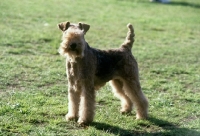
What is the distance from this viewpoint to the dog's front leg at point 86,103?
5.83 metres

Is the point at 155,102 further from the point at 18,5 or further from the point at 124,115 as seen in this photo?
the point at 18,5

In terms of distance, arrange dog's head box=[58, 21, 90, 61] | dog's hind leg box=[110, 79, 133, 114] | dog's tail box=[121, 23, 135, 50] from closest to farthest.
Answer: dog's head box=[58, 21, 90, 61] < dog's tail box=[121, 23, 135, 50] < dog's hind leg box=[110, 79, 133, 114]

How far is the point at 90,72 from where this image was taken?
587 cm

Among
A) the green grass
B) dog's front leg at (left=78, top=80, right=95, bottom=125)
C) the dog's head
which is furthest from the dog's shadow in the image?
the dog's head

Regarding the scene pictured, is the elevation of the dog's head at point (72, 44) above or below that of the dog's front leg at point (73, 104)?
above

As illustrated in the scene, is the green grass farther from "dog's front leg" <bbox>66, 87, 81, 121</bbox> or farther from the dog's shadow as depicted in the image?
"dog's front leg" <bbox>66, 87, 81, 121</bbox>

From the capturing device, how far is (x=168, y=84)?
8.66m

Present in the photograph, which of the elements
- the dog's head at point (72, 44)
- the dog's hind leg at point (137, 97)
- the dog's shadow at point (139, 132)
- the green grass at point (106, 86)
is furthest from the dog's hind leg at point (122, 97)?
the dog's head at point (72, 44)

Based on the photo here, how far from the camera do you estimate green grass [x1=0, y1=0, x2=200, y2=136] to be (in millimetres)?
6117

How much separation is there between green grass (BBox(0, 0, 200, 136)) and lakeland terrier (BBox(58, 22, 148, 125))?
0.88 feet

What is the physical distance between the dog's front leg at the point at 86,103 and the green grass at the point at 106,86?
16cm

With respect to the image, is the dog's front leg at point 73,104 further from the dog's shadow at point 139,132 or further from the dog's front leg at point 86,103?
the dog's shadow at point 139,132

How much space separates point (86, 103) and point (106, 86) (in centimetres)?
245

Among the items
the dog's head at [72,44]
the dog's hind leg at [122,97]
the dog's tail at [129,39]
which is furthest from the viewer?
the dog's hind leg at [122,97]
